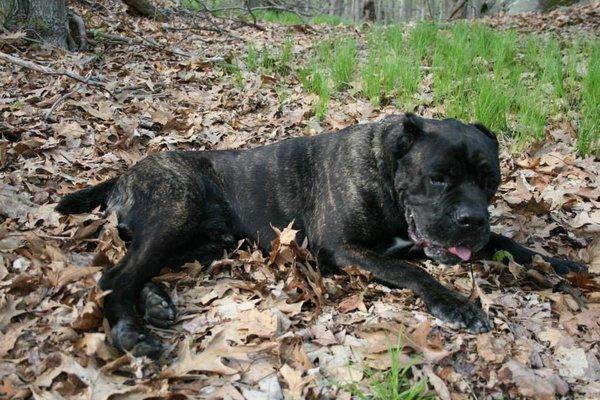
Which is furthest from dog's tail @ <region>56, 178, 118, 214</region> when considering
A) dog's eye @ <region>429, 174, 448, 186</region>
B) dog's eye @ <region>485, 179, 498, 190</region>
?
dog's eye @ <region>485, 179, 498, 190</region>

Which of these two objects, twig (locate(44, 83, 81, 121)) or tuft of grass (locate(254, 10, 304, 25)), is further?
tuft of grass (locate(254, 10, 304, 25))

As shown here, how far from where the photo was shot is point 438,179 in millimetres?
3451

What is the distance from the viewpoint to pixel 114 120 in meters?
5.66

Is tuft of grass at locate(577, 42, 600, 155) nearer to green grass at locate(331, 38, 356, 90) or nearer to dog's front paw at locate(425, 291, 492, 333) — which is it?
green grass at locate(331, 38, 356, 90)

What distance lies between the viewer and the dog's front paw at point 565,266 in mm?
3707

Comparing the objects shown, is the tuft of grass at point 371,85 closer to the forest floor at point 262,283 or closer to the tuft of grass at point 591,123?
the forest floor at point 262,283

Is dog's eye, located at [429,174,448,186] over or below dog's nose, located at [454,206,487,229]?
over

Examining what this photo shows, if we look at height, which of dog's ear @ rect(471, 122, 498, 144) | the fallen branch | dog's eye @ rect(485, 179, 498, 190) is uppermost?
the fallen branch

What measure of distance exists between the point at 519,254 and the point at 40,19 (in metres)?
6.61

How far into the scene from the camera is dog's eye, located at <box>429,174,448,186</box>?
11.3 ft

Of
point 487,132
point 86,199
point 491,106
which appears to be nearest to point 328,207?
point 487,132

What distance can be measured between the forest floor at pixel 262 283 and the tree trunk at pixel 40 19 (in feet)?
1.05

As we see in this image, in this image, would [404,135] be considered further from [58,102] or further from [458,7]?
[458,7]

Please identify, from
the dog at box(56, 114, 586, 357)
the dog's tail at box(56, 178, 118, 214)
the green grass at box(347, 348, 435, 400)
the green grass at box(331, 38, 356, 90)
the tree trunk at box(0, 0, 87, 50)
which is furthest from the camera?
the tree trunk at box(0, 0, 87, 50)
